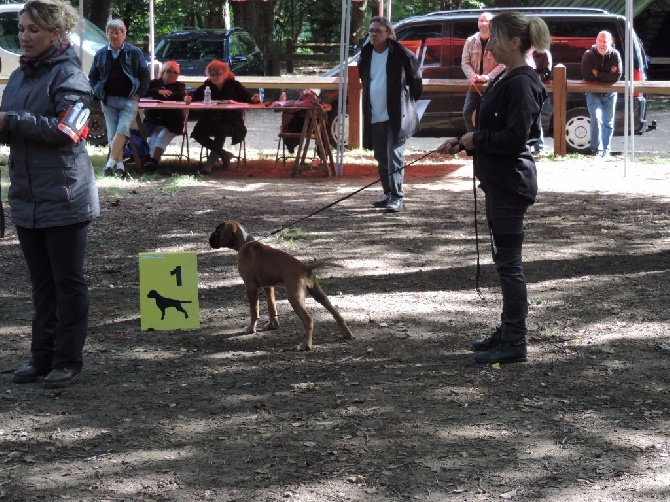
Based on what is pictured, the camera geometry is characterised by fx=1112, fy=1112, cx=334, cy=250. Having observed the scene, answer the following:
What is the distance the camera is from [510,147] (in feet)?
18.1

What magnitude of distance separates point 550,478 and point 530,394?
3.54 ft

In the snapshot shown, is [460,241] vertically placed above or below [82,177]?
below

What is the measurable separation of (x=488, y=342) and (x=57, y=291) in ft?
7.63

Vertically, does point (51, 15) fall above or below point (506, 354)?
above

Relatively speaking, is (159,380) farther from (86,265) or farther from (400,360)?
(86,265)

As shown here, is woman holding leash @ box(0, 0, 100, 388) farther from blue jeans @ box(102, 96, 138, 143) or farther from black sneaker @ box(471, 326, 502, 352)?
blue jeans @ box(102, 96, 138, 143)

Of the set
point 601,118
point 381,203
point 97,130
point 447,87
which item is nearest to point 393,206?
point 381,203

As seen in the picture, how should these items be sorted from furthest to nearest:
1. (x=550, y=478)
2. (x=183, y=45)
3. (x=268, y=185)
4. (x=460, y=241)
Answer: (x=183, y=45), (x=268, y=185), (x=460, y=241), (x=550, y=478)

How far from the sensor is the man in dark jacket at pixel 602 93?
48.9ft

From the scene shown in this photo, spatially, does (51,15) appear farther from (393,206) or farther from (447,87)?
(447,87)

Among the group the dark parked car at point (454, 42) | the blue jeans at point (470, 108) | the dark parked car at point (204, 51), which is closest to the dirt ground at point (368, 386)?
the blue jeans at point (470, 108)

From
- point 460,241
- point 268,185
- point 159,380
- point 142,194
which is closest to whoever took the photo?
point 159,380

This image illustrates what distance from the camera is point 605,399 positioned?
211 inches

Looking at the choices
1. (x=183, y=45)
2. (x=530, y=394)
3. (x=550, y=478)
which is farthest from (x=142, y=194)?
(x=183, y=45)
